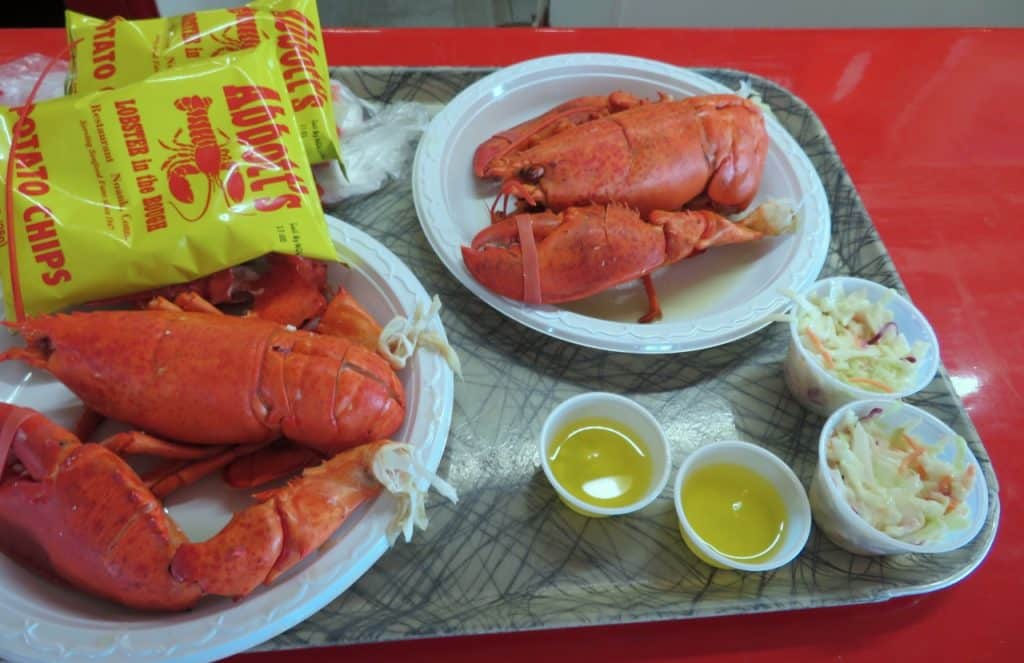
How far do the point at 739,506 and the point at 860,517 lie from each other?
18 centimetres

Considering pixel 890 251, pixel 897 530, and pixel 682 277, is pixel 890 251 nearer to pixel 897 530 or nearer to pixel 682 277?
pixel 682 277

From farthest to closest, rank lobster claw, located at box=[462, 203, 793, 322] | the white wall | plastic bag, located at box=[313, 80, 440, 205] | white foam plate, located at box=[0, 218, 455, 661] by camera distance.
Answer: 1. the white wall
2. plastic bag, located at box=[313, 80, 440, 205]
3. lobster claw, located at box=[462, 203, 793, 322]
4. white foam plate, located at box=[0, 218, 455, 661]

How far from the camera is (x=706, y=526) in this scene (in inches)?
43.8

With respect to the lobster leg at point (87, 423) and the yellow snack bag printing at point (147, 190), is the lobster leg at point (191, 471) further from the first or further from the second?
the yellow snack bag printing at point (147, 190)

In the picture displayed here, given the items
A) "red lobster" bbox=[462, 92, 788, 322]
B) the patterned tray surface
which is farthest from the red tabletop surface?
"red lobster" bbox=[462, 92, 788, 322]

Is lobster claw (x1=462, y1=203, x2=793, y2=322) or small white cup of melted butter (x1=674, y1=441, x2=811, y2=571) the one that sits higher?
lobster claw (x1=462, y1=203, x2=793, y2=322)

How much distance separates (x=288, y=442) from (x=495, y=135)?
91 cm

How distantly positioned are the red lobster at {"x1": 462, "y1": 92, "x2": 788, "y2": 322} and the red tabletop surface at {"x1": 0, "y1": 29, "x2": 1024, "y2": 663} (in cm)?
40

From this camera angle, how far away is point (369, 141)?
1655mm

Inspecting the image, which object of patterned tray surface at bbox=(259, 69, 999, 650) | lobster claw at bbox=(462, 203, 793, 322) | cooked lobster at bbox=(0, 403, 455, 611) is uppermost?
lobster claw at bbox=(462, 203, 793, 322)

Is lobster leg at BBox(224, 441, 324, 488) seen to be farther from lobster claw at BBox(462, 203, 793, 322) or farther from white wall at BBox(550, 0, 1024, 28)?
white wall at BBox(550, 0, 1024, 28)

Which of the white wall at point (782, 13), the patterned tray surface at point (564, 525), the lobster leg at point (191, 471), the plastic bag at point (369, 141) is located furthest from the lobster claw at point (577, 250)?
the white wall at point (782, 13)

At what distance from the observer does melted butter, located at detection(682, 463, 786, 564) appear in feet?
3.58

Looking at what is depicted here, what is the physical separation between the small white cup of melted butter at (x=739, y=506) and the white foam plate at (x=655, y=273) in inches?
9.8
